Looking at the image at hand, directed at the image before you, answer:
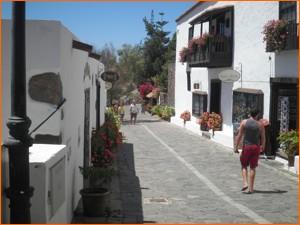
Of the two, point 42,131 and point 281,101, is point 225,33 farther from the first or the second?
point 42,131

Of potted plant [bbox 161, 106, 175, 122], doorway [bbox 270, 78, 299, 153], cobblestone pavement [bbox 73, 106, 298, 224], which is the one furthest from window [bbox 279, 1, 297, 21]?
potted plant [bbox 161, 106, 175, 122]

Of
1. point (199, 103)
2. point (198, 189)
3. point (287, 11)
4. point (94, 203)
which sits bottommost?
point (198, 189)

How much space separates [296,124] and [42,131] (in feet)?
31.9

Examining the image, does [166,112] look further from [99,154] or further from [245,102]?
[99,154]

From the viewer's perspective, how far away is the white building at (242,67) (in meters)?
13.5

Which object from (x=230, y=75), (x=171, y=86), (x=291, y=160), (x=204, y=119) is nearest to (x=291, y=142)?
(x=291, y=160)

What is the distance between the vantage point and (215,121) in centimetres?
1958

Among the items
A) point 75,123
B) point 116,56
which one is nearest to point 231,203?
point 75,123

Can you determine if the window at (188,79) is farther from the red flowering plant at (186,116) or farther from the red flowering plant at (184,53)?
the red flowering plant at (186,116)

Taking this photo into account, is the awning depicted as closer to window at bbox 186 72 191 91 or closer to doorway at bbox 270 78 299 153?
doorway at bbox 270 78 299 153

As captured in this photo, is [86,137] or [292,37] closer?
[86,137]

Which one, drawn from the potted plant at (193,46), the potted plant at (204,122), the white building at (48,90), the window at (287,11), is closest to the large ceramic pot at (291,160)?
the window at (287,11)

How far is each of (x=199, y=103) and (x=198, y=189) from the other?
13.8 meters

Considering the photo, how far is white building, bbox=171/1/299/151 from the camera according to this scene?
1349 centimetres
